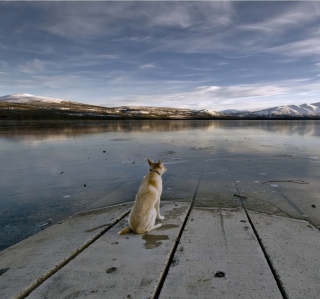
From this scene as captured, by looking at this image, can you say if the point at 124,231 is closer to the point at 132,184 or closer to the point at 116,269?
the point at 116,269

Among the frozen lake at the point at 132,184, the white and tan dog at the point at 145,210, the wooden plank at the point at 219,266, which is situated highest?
the white and tan dog at the point at 145,210

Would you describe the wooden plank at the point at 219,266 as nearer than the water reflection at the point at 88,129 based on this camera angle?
Yes

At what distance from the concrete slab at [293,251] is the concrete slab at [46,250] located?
3001 millimetres

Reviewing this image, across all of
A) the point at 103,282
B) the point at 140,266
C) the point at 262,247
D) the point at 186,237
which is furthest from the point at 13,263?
the point at 262,247

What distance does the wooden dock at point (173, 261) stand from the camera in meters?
2.73

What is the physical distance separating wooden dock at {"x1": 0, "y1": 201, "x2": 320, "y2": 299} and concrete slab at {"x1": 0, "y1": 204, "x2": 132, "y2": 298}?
2cm

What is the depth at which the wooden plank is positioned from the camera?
106 inches

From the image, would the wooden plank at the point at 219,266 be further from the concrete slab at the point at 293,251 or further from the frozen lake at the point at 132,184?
the frozen lake at the point at 132,184

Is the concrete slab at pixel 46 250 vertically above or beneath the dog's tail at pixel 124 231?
beneath

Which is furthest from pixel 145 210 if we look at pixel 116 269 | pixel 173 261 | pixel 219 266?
pixel 219 266

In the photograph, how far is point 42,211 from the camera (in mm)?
5938

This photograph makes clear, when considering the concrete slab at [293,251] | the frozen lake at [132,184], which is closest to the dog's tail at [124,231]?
the frozen lake at [132,184]

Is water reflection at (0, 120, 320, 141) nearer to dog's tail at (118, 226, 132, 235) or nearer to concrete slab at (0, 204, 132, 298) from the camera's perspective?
concrete slab at (0, 204, 132, 298)

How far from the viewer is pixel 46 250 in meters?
3.83
